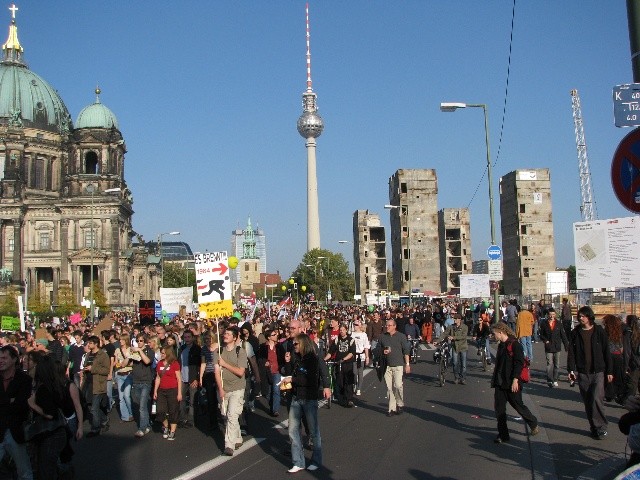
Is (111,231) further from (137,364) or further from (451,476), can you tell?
(451,476)

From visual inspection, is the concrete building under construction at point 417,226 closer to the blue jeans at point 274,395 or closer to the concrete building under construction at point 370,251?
the concrete building under construction at point 370,251

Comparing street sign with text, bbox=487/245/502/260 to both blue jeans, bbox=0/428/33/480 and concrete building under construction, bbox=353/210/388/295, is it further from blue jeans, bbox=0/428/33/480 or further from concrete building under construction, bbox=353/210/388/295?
concrete building under construction, bbox=353/210/388/295

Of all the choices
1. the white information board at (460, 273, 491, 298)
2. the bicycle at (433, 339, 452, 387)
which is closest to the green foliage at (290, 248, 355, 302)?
the white information board at (460, 273, 491, 298)

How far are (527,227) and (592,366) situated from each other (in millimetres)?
44234

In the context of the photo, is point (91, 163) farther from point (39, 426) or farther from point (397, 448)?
point (39, 426)

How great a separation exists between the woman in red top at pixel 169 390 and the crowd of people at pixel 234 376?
17 millimetres

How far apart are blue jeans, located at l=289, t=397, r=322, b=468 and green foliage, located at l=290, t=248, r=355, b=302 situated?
10748 cm

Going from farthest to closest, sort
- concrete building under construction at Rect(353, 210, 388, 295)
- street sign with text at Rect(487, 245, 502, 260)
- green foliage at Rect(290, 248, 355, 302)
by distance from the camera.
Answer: green foliage at Rect(290, 248, 355, 302) < concrete building under construction at Rect(353, 210, 388, 295) < street sign with text at Rect(487, 245, 502, 260)

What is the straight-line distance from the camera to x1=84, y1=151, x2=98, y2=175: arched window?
87806 mm

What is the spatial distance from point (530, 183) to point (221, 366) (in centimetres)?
4417

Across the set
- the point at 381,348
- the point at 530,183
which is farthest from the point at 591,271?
the point at 530,183

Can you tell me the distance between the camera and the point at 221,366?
1134 cm

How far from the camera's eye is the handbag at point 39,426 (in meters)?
7.70

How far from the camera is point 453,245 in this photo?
310ft
